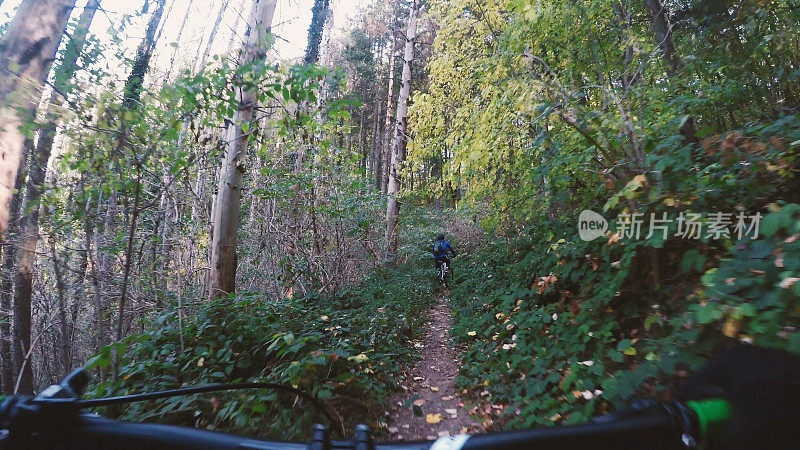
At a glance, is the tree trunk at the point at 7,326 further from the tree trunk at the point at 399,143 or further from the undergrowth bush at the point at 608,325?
the tree trunk at the point at 399,143

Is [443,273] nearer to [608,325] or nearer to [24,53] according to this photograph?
[608,325]

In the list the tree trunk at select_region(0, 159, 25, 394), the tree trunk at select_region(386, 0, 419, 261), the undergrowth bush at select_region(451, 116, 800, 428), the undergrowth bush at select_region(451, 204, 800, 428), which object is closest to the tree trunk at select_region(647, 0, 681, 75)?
the undergrowth bush at select_region(451, 116, 800, 428)

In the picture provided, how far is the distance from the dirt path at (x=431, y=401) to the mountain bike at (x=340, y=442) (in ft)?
9.96

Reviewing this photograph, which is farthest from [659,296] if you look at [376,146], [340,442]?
[376,146]

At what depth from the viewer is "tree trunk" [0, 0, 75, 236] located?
122 inches

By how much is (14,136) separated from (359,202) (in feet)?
23.5

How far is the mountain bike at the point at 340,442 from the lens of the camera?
700mm

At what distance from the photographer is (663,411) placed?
0.78 meters

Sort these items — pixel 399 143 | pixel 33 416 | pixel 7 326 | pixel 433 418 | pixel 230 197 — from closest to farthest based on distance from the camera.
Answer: pixel 33 416 < pixel 433 418 < pixel 230 197 < pixel 7 326 < pixel 399 143

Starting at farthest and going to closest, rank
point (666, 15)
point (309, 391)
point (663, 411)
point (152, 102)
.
A: point (666, 15), point (309, 391), point (152, 102), point (663, 411)

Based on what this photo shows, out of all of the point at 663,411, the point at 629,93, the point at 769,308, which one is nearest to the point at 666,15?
the point at 629,93

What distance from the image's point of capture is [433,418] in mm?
4160

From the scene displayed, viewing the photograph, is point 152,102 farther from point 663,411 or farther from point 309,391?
point 663,411

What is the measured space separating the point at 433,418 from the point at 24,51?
5.46 m
